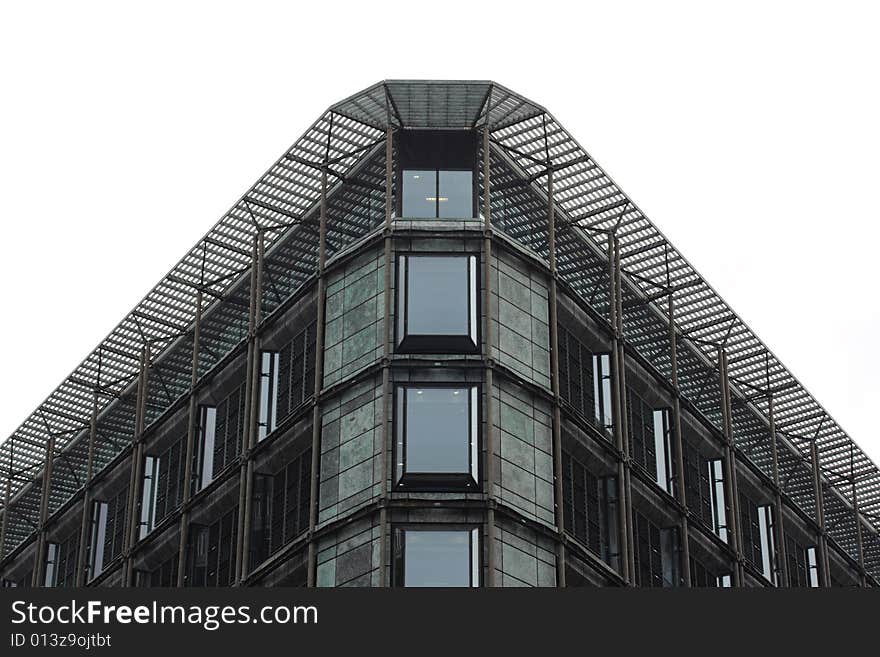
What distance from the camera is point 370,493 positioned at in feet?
197

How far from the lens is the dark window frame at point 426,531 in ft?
193

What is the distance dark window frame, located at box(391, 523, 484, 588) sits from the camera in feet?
193

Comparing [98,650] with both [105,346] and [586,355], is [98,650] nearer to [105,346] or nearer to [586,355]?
[586,355]

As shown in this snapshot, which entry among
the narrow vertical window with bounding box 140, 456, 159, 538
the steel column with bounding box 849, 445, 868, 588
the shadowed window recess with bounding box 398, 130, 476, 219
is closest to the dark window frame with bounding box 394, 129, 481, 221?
the shadowed window recess with bounding box 398, 130, 476, 219

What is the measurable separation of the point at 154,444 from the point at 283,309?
10688 mm

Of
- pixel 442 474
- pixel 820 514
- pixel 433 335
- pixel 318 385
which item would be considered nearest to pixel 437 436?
pixel 442 474

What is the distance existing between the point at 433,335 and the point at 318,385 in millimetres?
4049

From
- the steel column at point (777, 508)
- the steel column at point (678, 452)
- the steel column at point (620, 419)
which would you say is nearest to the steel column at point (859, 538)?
the steel column at point (777, 508)

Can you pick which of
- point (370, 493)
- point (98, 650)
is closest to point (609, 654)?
point (98, 650)

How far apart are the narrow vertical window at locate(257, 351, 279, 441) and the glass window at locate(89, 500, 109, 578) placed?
13025mm

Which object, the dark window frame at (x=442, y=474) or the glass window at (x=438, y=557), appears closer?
the glass window at (x=438, y=557)

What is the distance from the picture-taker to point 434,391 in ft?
201

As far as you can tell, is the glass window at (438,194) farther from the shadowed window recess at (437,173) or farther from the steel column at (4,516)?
the steel column at (4,516)

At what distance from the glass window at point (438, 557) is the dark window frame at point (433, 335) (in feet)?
18.3
